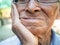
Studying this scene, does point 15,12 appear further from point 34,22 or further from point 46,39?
point 46,39

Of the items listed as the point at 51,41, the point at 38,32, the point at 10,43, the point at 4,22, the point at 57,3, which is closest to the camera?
the point at 38,32

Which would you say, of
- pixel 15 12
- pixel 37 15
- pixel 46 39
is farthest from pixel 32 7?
pixel 46 39

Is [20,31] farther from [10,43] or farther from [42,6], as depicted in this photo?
[10,43]

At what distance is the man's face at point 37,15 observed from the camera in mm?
1161

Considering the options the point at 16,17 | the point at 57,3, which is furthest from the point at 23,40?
the point at 57,3

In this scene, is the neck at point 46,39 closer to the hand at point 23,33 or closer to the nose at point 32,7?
the hand at point 23,33

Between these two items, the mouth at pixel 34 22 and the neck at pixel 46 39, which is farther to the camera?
the neck at pixel 46 39

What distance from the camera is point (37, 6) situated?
123 centimetres

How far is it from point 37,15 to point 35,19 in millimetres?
35

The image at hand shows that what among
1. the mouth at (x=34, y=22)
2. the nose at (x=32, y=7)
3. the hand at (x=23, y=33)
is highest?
the nose at (x=32, y=7)

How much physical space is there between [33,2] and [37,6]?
0.15ft

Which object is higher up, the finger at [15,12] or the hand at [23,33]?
the finger at [15,12]

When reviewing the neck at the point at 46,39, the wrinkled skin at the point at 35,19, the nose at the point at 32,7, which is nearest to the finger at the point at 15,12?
the wrinkled skin at the point at 35,19

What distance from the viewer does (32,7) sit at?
1177 millimetres
